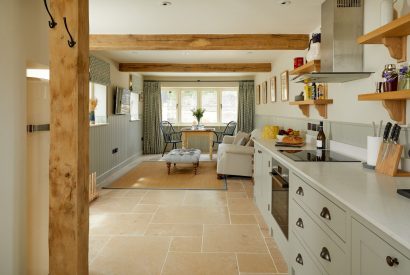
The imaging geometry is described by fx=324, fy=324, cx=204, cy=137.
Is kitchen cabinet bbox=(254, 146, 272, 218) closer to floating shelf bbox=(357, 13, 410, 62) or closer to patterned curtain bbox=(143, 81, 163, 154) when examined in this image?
floating shelf bbox=(357, 13, 410, 62)

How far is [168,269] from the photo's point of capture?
8.05 feet

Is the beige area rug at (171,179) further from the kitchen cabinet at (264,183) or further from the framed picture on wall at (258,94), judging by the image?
the framed picture on wall at (258,94)

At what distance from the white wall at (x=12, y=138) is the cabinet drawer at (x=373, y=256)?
1.76m

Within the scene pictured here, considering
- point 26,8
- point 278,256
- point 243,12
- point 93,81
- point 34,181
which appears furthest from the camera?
point 93,81

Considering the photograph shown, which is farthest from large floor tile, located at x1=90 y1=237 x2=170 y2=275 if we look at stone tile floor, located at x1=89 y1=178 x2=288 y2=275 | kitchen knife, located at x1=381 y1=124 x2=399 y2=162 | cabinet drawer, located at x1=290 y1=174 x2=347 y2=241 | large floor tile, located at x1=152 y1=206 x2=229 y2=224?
kitchen knife, located at x1=381 y1=124 x2=399 y2=162

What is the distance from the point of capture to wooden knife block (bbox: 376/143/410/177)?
180 cm

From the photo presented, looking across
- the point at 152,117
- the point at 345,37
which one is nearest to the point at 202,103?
the point at 152,117

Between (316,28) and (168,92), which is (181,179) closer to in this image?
(316,28)

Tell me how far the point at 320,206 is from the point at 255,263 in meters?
1.14

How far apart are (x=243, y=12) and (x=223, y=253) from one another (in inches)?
93.3

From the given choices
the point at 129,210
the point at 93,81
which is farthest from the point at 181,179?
the point at 93,81

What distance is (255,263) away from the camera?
8.37 ft

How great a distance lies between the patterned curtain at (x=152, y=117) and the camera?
9234mm

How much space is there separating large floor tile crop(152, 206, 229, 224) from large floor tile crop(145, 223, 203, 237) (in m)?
0.13
